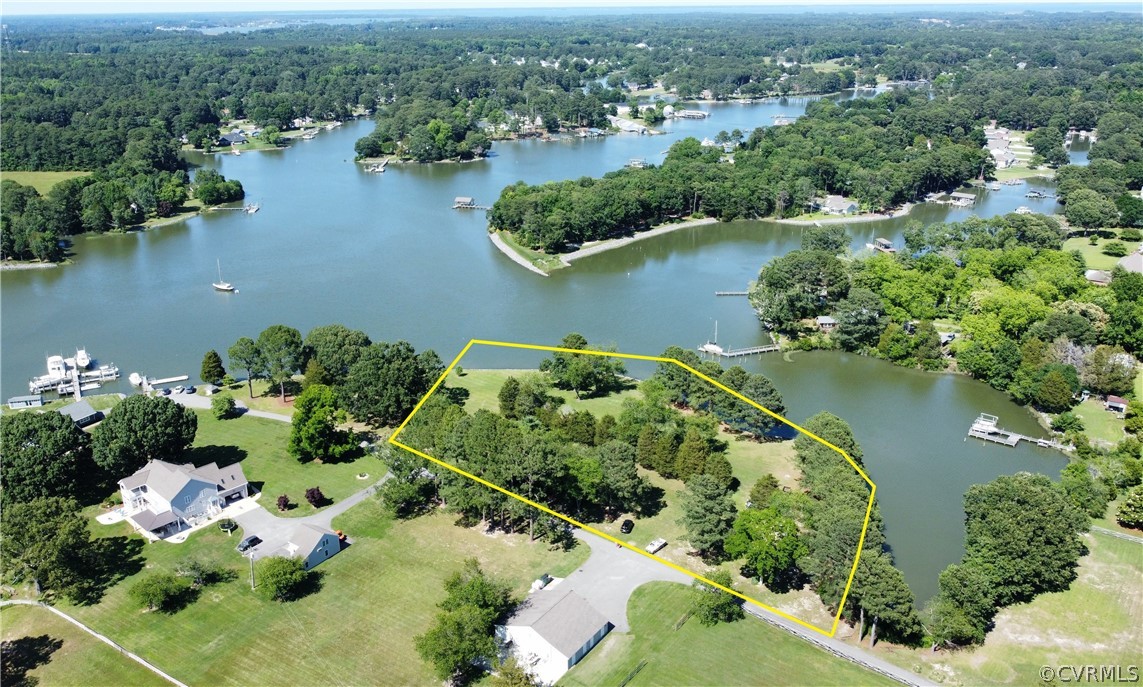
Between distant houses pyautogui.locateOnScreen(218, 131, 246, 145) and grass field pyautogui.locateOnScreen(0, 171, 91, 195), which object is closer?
grass field pyautogui.locateOnScreen(0, 171, 91, 195)

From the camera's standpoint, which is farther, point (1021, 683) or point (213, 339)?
point (213, 339)

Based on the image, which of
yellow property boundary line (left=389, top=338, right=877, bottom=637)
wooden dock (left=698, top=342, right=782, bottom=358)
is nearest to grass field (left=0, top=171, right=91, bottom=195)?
yellow property boundary line (left=389, top=338, right=877, bottom=637)

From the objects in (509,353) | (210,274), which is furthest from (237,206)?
(509,353)

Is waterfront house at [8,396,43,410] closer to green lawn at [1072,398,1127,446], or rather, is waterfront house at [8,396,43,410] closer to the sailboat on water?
the sailboat on water

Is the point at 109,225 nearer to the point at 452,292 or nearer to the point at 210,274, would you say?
the point at 210,274

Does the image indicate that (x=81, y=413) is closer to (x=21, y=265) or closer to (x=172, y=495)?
(x=172, y=495)

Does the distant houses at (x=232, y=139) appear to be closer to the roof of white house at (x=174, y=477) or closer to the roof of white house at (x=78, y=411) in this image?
the roof of white house at (x=78, y=411)

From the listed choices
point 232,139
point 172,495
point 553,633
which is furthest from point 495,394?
point 232,139
